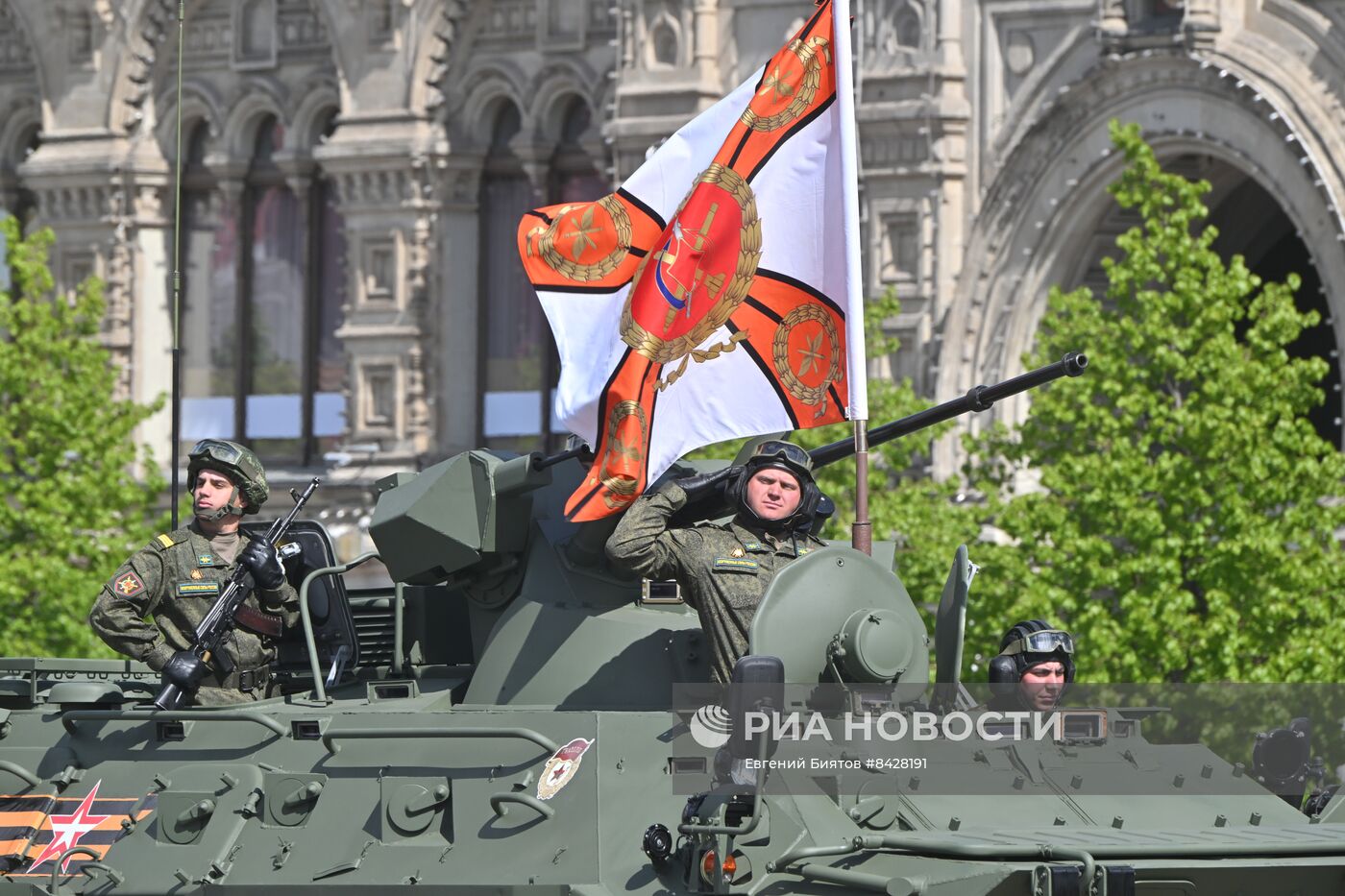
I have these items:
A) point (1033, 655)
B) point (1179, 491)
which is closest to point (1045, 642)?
point (1033, 655)

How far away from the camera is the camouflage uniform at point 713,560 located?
12.4 m

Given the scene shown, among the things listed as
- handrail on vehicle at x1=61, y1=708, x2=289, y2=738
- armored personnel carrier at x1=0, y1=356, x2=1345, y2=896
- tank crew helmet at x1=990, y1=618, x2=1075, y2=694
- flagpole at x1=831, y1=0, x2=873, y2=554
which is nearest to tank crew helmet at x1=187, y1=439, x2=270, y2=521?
armored personnel carrier at x1=0, y1=356, x2=1345, y2=896

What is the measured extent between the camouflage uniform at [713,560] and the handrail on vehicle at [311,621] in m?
1.48

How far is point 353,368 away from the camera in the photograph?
1382 inches

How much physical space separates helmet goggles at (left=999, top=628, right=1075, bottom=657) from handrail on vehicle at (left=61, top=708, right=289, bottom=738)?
10.3 ft

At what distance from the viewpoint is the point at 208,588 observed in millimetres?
13906

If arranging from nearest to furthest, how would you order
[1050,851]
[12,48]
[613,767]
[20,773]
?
[1050,851] < [613,767] < [20,773] < [12,48]

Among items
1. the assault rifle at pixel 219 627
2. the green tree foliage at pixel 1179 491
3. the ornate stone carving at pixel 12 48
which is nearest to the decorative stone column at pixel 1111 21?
the green tree foliage at pixel 1179 491

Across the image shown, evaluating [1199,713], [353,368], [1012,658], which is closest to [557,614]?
[1012,658]

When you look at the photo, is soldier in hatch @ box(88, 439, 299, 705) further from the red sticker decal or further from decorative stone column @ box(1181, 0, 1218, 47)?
decorative stone column @ box(1181, 0, 1218, 47)

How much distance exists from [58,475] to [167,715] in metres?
16.7

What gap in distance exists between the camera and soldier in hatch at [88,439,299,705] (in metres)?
13.7

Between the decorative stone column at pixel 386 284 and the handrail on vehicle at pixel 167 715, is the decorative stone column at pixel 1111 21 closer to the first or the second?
the decorative stone column at pixel 386 284

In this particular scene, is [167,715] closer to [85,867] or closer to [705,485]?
[85,867]
